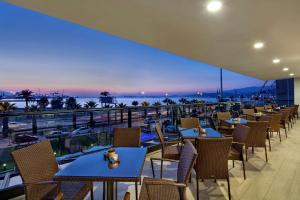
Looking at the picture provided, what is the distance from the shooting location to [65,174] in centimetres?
161

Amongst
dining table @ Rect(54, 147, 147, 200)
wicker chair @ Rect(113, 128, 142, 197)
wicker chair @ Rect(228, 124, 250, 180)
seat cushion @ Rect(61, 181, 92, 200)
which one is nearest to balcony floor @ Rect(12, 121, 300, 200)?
wicker chair @ Rect(228, 124, 250, 180)

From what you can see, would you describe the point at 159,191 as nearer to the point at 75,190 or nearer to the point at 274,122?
the point at 75,190

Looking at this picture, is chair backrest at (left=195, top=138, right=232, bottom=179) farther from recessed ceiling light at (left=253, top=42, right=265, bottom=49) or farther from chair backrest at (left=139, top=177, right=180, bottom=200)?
recessed ceiling light at (left=253, top=42, right=265, bottom=49)

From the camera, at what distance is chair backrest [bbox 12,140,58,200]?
1754 millimetres

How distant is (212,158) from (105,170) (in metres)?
1.34

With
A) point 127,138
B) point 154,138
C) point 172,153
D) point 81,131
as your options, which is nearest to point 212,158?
point 172,153

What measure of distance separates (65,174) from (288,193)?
2.83 metres

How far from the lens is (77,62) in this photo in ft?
42.4

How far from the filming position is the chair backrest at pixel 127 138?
3.08 m

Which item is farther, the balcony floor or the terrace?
the balcony floor

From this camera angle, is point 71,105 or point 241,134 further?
point 71,105

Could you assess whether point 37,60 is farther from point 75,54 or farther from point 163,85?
point 163,85

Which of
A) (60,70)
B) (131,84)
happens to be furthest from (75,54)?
(131,84)

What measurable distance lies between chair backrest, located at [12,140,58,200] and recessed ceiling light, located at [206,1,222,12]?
252 cm
